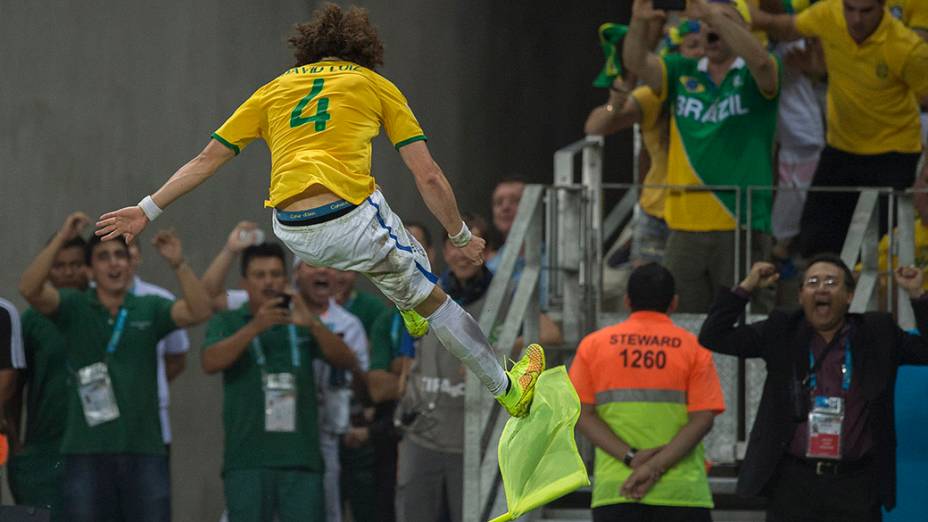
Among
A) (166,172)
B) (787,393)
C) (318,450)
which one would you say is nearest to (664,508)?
(787,393)

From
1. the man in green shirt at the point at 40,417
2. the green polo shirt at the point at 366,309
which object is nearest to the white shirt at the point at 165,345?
the man in green shirt at the point at 40,417

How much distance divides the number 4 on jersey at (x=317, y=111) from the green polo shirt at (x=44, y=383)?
3.57 meters

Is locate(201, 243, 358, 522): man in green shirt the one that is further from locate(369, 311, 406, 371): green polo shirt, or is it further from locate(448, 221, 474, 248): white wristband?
locate(448, 221, 474, 248): white wristband

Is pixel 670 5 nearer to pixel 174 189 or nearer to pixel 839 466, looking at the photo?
pixel 839 466

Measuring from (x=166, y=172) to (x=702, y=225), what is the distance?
411cm

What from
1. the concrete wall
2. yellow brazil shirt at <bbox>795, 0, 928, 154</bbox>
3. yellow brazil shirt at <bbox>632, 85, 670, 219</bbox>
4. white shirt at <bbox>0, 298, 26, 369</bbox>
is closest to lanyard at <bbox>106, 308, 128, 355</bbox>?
white shirt at <bbox>0, 298, 26, 369</bbox>

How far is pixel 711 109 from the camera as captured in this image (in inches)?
351

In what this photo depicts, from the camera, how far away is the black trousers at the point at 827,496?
7270 mm

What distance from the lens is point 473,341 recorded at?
6441 mm

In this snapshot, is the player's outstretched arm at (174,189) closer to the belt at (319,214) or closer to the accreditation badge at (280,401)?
the belt at (319,214)

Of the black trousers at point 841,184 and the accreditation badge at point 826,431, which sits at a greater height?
the black trousers at point 841,184

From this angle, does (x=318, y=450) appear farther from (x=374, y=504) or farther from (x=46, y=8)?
(x=46, y=8)

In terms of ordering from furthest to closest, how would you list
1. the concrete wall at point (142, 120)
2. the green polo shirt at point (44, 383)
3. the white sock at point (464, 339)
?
the concrete wall at point (142, 120), the green polo shirt at point (44, 383), the white sock at point (464, 339)

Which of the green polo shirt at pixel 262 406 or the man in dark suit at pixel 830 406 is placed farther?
the green polo shirt at pixel 262 406
